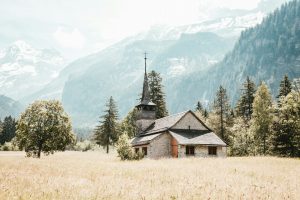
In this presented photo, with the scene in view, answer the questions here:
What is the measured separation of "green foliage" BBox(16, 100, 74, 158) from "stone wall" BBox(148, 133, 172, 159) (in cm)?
1014

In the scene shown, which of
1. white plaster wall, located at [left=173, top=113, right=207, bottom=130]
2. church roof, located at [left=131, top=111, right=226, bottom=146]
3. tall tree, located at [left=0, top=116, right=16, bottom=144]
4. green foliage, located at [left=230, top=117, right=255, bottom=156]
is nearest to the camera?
church roof, located at [left=131, top=111, right=226, bottom=146]

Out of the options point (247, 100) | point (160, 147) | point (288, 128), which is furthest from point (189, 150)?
point (247, 100)

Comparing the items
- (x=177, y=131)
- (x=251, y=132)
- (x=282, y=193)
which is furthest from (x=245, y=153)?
(x=282, y=193)

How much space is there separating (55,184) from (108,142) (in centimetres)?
6412

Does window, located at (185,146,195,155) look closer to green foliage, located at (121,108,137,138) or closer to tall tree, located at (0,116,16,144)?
green foliage, located at (121,108,137,138)

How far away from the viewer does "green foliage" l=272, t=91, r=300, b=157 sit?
4403 centimetres

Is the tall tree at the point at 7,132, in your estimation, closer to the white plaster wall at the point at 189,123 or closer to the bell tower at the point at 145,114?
the bell tower at the point at 145,114

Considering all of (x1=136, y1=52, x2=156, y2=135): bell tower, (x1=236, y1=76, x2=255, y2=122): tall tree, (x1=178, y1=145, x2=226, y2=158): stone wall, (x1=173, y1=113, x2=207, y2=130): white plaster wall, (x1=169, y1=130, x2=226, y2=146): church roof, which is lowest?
(x1=178, y1=145, x2=226, y2=158): stone wall

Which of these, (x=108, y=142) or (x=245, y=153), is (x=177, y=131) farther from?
(x=108, y=142)

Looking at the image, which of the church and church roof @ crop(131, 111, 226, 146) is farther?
A: church roof @ crop(131, 111, 226, 146)

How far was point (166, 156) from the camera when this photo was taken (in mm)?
45719

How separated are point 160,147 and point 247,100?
3099cm

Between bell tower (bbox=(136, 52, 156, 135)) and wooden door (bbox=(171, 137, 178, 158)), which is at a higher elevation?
bell tower (bbox=(136, 52, 156, 135))

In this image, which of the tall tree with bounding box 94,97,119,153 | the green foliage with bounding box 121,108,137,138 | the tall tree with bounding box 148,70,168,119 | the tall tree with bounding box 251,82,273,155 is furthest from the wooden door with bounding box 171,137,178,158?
the green foliage with bounding box 121,108,137,138
